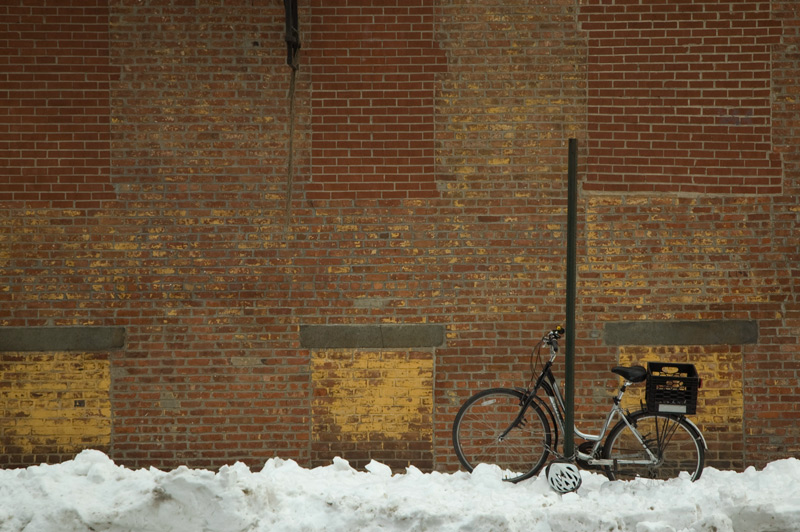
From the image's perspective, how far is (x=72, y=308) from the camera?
5.82m

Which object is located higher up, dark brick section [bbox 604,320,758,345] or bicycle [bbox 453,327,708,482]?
dark brick section [bbox 604,320,758,345]

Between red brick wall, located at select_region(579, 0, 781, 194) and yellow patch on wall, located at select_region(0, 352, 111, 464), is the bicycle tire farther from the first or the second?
yellow patch on wall, located at select_region(0, 352, 111, 464)

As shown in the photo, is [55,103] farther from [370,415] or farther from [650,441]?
[650,441]

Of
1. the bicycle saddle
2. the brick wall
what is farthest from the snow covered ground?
the brick wall

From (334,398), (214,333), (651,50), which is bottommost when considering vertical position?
(334,398)

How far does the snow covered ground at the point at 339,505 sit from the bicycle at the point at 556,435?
47 cm

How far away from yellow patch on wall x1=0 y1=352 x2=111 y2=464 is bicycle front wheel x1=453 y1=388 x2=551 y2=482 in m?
2.98

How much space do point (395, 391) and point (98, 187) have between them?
3014 mm

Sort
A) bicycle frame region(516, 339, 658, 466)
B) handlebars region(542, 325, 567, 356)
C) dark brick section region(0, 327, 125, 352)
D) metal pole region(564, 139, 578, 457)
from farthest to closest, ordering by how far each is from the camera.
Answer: dark brick section region(0, 327, 125, 352)
handlebars region(542, 325, 567, 356)
bicycle frame region(516, 339, 658, 466)
metal pole region(564, 139, 578, 457)

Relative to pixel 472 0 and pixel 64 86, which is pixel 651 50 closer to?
pixel 472 0

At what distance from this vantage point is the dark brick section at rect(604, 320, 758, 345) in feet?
19.3

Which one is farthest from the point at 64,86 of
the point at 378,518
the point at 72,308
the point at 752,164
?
the point at 752,164

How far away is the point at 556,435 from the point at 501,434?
1.35 feet

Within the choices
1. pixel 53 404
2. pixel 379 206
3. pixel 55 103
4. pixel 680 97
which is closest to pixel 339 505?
pixel 379 206
